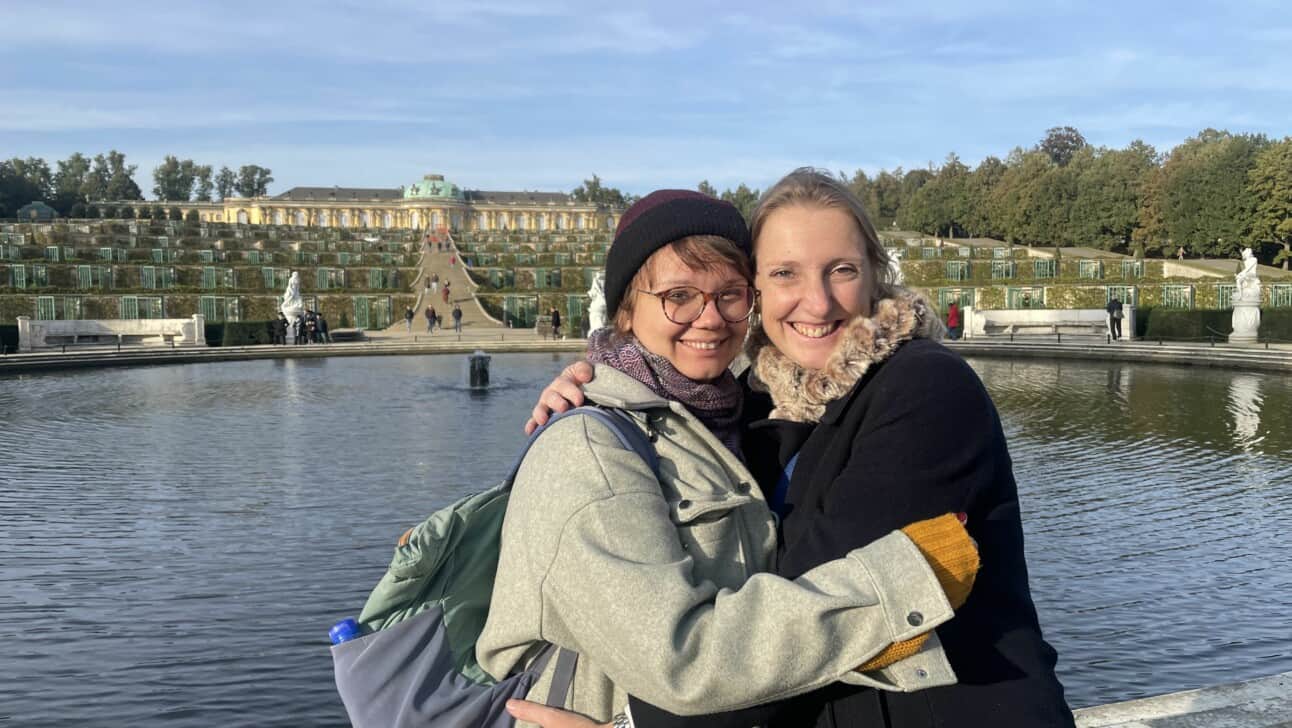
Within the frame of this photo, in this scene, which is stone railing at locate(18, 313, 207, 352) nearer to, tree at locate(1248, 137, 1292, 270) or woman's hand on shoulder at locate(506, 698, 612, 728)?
woman's hand on shoulder at locate(506, 698, 612, 728)

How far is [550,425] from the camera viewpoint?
183cm

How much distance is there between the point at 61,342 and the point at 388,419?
19405mm

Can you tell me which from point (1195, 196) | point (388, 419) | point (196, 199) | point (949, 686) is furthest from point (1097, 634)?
point (196, 199)

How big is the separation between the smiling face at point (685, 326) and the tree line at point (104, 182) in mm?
103340

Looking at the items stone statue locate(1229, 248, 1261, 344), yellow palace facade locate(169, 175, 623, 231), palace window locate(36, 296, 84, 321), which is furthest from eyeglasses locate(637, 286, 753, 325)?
yellow palace facade locate(169, 175, 623, 231)

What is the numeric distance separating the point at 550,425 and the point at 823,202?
0.69 m

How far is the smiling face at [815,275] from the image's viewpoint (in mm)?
2055

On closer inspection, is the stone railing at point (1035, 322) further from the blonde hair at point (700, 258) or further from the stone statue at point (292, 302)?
the blonde hair at point (700, 258)

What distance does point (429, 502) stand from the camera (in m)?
9.61

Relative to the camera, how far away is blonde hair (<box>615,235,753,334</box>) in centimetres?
204

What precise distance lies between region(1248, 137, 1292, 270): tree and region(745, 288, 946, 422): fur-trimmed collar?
2393 inches

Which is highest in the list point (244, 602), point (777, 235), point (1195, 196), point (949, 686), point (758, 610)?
point (1195, 196)

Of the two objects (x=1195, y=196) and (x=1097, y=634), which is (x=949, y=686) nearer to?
(x=1097, y=634)

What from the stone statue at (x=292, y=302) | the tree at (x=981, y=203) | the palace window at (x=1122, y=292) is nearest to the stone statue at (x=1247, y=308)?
the palace window at (x=1122, y=292)
